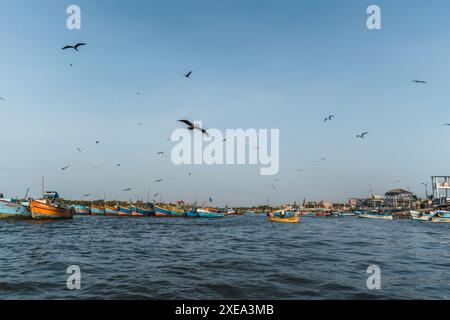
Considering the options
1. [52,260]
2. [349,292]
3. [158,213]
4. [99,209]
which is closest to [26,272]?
[52,260]

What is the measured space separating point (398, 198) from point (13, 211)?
15536 cm

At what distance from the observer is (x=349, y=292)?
9.20 m

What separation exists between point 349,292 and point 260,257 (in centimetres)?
708

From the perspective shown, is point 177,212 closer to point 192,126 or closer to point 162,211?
point 162,211

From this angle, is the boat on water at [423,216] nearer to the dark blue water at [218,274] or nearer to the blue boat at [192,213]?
the blue boat at [192,213]

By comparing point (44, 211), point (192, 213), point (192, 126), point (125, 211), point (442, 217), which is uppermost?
point (192, 126)

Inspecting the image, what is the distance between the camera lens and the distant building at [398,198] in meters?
134

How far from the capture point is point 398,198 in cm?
14312

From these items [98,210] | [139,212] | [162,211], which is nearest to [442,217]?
[162,211]

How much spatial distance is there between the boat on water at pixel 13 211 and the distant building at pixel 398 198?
137406 mm

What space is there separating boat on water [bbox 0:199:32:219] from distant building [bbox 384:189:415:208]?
137406 mm

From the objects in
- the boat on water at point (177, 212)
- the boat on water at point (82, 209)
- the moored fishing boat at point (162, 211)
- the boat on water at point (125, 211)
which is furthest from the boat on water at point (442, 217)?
the boat on water at point (82, 209)
